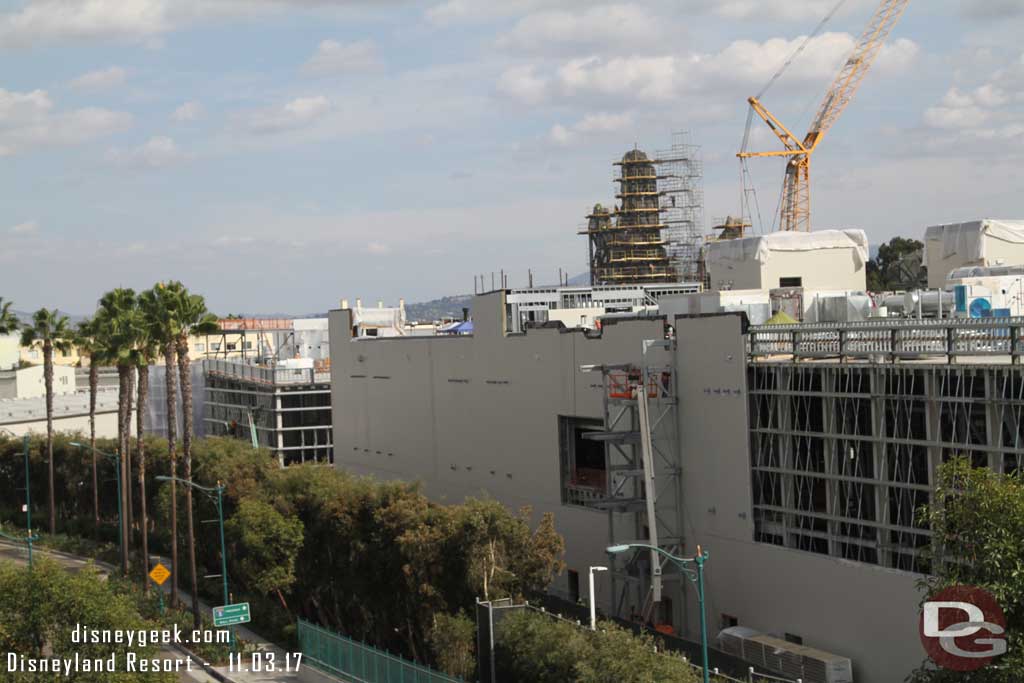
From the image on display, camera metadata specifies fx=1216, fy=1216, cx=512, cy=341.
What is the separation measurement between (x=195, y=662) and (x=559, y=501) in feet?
56.3

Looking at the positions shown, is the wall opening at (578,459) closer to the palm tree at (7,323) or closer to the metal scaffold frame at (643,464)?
the metal scaffold frame at (643,464)

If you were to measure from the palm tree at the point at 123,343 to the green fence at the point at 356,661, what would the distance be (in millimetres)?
19060

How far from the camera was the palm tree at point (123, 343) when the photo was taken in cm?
6105

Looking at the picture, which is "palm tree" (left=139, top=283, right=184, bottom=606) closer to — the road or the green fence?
the road

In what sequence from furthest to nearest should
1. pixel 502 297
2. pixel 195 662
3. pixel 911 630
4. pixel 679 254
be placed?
pixel 679 254, pixel 502 297, pixel 195 662, pixel 911 630

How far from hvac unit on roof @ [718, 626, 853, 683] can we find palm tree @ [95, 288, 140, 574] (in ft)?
112

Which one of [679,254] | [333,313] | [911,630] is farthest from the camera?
[679,254]

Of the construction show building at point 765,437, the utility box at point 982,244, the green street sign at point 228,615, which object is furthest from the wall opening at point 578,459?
the utility box at point 982,244

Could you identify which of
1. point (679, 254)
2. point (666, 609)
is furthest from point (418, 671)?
point (679, 254)

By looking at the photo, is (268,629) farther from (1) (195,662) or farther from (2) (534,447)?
(2) (534,447)

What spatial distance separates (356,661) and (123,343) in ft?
81.5

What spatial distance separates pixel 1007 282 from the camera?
45.7 meters

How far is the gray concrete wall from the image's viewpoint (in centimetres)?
3872

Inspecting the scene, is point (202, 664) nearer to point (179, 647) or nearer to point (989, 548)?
point (179, 647)
